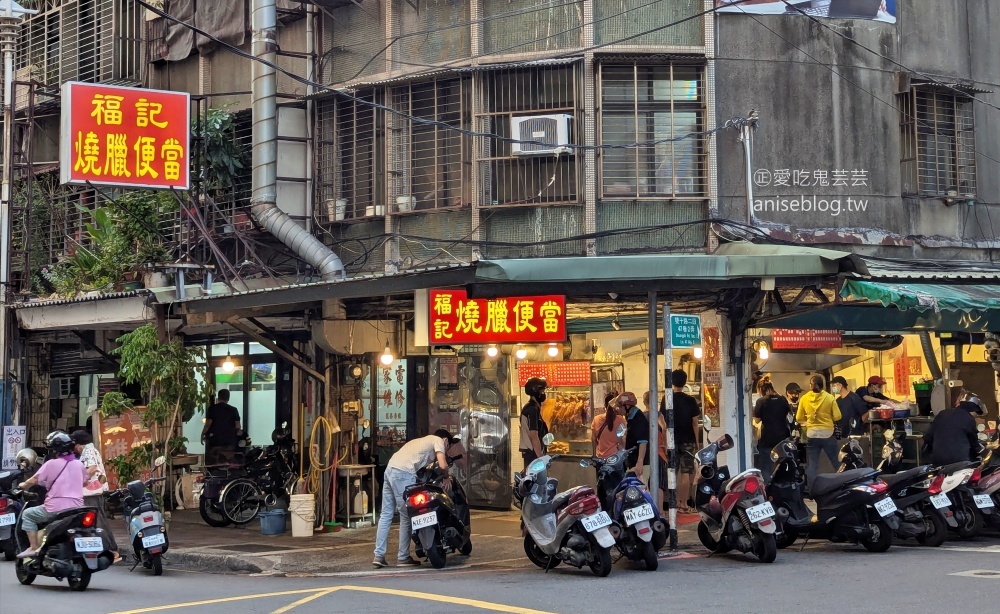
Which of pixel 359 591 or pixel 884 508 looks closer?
pixel 359 591

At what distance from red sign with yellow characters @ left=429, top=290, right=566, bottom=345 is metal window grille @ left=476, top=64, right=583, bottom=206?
284cm

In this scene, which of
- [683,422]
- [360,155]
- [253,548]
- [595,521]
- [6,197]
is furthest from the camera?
[6,197]

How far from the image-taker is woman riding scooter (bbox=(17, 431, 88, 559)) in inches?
476

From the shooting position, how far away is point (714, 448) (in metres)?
12.8

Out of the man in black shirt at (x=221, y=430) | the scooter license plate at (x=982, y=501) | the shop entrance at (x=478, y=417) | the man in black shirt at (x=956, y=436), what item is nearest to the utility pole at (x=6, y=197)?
the man in black shirt at (x=221, y=430)

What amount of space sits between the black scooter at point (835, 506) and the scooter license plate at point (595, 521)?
2343mm

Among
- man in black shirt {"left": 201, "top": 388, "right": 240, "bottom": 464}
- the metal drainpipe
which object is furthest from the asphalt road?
man in black shirt {"left": 201, "top": 388, "right": 240, "bottom": 464}

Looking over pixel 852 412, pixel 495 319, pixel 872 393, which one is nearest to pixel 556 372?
pixel 495 319

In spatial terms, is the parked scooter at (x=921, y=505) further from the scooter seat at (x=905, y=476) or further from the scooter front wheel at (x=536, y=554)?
the scooter front wheel at (x=536, y=554)

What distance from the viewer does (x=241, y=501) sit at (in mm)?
18094

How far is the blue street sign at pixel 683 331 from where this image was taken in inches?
519

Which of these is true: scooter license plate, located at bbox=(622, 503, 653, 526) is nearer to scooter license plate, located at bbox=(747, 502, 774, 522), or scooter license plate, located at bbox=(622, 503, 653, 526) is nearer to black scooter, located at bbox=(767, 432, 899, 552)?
scooter license plate, located at bbox=(747, 502, 774, 522)

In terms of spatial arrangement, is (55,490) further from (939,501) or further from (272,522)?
(939,501)

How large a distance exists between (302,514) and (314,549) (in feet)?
4.28
